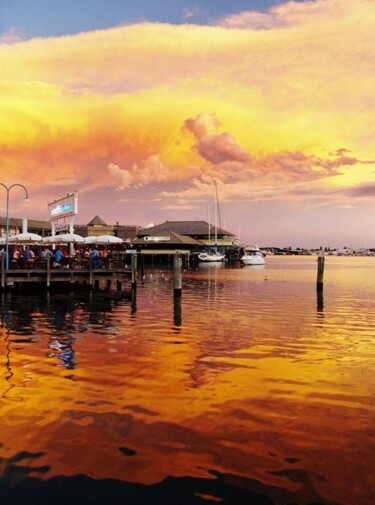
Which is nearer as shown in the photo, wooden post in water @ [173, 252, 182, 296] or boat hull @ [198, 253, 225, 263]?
wooden post in water @ [173, 252, 182, 296]

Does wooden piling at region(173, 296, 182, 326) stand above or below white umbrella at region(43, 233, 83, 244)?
below

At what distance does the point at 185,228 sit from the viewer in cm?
11819

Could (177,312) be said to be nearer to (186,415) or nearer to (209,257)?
(186,415)

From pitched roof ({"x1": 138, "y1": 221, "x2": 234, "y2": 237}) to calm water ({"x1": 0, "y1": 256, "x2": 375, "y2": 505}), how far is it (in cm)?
9715

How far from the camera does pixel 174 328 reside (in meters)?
19.5

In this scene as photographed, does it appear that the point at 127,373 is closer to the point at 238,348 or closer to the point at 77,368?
the point at 77,368

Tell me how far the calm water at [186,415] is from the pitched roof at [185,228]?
97.1 meters

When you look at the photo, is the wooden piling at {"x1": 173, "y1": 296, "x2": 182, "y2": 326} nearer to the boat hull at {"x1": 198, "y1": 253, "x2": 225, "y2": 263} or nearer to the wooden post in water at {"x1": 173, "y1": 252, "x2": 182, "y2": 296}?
the wooden post in water at {"x1": 173, "y1": 252, "x2": 182, "y2": 296}

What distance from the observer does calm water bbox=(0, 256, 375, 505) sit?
21.0 feet

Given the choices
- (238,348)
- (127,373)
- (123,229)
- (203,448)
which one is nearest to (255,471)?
(203,448)

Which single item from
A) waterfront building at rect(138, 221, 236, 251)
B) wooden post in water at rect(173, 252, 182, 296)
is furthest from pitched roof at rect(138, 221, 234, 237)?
wooden post in water at rect(173, 252, 182, 296)

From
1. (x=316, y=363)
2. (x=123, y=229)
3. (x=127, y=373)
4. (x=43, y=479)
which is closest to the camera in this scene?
(x=43, y=479)

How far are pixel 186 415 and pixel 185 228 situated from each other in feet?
360

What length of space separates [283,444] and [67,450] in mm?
3529
